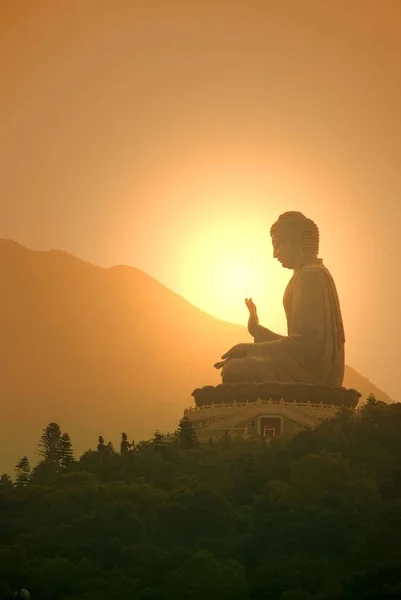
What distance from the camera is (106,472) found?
2064 centimetres

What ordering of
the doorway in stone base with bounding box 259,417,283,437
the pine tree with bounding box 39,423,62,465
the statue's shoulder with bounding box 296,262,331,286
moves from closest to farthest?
1. the pine tree with bounding box 39,423,62,465
2. the doorway in stone base with bounding box 259,417,283,437
3. the statue's shoulder with bounding box 296,262,331,286

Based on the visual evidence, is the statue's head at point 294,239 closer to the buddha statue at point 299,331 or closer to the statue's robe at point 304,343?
the buddha statue at point 299,331

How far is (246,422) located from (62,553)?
6870 mm

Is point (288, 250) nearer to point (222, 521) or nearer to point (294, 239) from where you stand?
point (294, 239)

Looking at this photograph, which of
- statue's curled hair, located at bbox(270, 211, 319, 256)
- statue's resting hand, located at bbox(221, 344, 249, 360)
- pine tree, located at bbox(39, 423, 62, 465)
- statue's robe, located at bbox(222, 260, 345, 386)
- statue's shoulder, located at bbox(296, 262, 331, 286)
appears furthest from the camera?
statue's curled hair, located at bbox(270, 211, 319, 256)

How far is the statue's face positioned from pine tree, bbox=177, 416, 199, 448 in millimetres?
4256

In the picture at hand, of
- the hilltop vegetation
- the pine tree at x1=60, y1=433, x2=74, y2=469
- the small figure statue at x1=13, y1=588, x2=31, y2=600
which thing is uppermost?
the pine tree at x1=60, y1=433, x2=74, y2=469

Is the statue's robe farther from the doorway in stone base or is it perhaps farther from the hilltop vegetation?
the hilltop vegetation

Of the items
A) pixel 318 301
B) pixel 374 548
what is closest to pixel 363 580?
pixel 374 548

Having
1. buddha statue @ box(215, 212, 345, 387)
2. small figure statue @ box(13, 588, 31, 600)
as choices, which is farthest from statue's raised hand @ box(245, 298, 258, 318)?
small figure statue @ box(13, 588, 31, 600)

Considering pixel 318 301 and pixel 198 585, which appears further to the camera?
pixel 318 301

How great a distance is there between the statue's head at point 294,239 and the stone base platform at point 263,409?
294 centimetres

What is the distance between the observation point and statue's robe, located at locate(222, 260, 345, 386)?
79.4 feet

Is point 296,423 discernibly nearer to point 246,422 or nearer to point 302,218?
point 246,422
